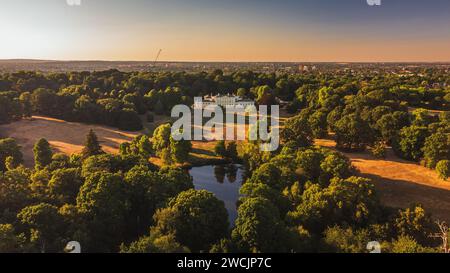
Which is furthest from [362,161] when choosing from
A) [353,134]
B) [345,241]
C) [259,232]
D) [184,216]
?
[184,216]

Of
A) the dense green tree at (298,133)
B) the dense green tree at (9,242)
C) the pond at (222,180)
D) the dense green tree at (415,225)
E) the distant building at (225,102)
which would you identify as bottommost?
the pond at (222,180)

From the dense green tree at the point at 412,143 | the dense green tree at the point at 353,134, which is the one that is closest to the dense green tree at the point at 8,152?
the dense green tree at the point at 353,134

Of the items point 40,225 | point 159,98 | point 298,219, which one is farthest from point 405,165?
point 159,98

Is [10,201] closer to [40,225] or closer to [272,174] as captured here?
[40,225]

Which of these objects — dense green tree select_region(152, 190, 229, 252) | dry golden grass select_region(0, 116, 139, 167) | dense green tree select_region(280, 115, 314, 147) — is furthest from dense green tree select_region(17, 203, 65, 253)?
dry golden grass select_region(0, 116, 139, 167)

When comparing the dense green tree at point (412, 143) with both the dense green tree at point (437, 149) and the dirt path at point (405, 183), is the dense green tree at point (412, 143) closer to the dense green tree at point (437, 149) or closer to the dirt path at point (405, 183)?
the dirt path at point (405, 183)

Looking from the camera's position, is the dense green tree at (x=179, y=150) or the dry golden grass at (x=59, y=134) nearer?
the dense green tree at (x=179, y=150)

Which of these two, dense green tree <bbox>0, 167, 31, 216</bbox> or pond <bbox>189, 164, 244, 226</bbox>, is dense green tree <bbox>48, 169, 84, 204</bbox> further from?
pond <bbox>189, 164, 244, 226</bbox>
